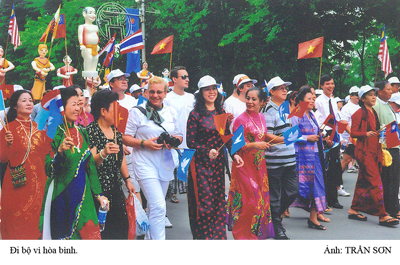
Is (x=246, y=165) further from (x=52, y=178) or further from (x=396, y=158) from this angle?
(x=396, y=158)

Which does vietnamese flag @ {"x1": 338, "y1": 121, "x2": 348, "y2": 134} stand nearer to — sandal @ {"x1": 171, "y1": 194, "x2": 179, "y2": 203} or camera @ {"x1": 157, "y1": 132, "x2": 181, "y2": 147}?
sandal @ {"x1": 171, "y1": 194, "x2": 179, "y2": 203}

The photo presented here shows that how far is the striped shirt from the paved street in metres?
1.05

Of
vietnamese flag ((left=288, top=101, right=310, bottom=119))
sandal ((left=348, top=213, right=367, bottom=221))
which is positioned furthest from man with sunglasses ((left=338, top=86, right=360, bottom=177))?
vietnamese flag ((left=288, top=101, right=310, bottom=119))

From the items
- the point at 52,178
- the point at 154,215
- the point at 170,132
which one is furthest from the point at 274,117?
the point at 52,178

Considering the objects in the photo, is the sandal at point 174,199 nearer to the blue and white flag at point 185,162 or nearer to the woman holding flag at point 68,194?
the blue and white flag at point 185,162

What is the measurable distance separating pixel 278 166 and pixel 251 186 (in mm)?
805

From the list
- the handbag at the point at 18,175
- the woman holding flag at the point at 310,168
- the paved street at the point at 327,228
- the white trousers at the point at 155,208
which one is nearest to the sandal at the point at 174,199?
the paved street at the point at 327,228

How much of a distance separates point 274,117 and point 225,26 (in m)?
8.48

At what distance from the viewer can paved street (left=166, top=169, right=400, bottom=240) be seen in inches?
238

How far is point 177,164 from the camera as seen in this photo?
5.53 meters

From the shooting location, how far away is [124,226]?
436cm

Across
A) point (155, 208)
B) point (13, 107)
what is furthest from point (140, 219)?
point (13, 107)

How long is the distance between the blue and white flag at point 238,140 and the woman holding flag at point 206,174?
0.19 m

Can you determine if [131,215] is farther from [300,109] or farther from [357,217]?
[357,217]
